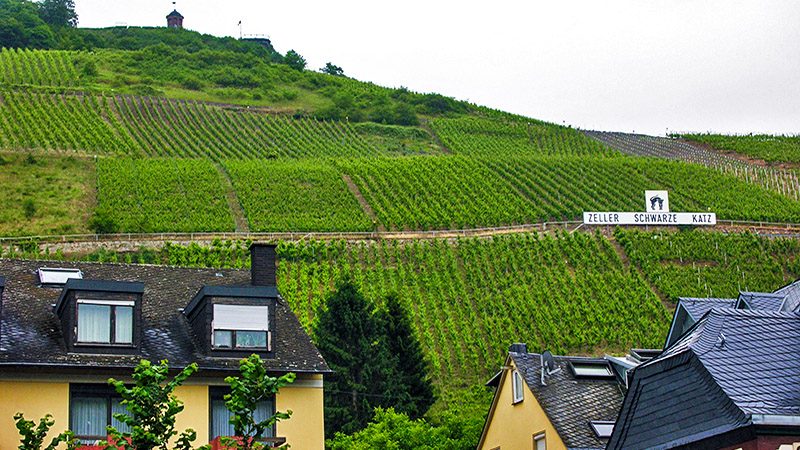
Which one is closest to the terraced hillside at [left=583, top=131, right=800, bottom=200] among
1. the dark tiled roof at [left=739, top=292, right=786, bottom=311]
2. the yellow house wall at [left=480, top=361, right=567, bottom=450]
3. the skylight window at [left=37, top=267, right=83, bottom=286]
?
the yellow house wall at [left=480, top=361, right=567, bottom=450]

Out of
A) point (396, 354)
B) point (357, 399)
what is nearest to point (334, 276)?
point (396, 354)

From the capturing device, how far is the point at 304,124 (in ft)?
473

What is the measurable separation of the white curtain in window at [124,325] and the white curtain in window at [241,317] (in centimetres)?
190

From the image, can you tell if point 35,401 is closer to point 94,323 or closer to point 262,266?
point 94,323

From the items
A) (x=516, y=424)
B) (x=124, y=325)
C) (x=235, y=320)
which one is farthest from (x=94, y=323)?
(x=516, y=424)

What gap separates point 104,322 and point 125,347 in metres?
0.73

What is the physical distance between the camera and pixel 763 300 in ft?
87.7

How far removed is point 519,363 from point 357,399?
13.5 metres

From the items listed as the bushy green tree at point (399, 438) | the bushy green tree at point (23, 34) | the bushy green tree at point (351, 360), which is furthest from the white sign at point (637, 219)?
the bushy green tree at point (23, 34)

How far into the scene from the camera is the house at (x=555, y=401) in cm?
3142

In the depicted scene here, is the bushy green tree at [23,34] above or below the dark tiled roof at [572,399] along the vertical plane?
above

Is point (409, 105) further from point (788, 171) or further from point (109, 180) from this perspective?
point (109, 180)

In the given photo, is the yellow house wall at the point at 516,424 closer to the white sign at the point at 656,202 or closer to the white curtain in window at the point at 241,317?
the white curtain in window at the point at 241,317

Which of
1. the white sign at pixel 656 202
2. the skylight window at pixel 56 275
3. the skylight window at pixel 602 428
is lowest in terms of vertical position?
the skylight window at pixel 602 428
